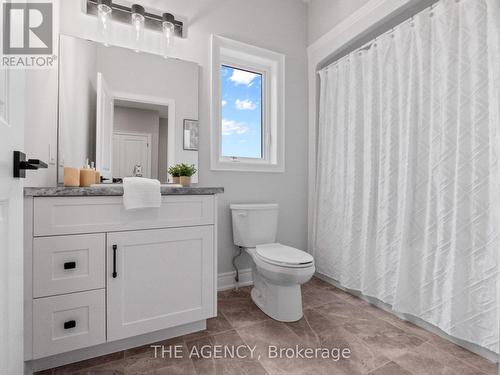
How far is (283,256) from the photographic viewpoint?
1760 mm

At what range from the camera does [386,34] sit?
1.86 meters

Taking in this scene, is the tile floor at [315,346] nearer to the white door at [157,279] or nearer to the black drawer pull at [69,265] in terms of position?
the white door at [157,279]

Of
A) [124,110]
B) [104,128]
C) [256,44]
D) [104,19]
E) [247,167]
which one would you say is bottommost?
[247,167]

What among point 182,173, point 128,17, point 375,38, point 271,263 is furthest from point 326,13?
point 271,263

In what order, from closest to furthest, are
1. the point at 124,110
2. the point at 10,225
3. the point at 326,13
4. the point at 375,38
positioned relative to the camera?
the point at 10,225 < the point at 124,110 < the point at 375,38 < the point at 326,13

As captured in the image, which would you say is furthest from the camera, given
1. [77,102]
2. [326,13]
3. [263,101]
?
[263,101]

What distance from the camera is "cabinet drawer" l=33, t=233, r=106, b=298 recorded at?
118 centimetres

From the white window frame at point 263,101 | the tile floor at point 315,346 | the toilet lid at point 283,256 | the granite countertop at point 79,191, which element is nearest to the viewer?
the granite countertop at point 79,191

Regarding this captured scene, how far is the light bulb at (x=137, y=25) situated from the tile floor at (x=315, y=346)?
1.98m

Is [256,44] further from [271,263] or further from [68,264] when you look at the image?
[68,264]

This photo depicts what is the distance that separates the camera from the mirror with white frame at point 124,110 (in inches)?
67.5

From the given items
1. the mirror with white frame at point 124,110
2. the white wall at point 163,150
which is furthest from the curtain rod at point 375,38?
the white wall at point 163,150

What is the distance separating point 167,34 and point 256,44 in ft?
2.62

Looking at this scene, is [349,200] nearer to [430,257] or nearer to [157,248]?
[430,257]
